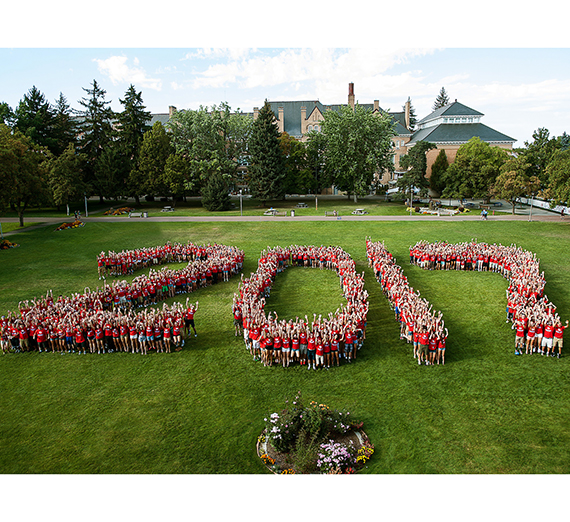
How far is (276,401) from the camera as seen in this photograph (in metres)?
12.4

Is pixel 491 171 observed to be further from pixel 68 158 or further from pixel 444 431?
pixel 68 158

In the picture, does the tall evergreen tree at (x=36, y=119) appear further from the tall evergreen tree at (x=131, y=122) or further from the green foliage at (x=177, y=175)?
the green foliage at (x=177, y=175)

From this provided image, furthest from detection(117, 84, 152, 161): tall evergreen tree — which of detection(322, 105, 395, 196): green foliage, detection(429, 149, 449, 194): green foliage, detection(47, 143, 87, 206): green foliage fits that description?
detection(429, 149, 449, 194): green foliage

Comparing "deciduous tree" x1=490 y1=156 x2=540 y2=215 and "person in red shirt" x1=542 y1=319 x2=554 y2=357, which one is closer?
"person in red shirt" x1=542 y1=319 x2=554 y2=357

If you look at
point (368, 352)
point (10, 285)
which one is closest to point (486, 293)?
point (368, 352)

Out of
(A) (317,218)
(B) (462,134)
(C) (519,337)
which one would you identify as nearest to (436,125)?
(B) (462,134)

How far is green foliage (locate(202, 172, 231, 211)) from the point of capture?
164 feet

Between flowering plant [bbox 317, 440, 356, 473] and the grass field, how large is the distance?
Answer: 21.5 inches

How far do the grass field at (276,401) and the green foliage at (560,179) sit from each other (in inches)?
592

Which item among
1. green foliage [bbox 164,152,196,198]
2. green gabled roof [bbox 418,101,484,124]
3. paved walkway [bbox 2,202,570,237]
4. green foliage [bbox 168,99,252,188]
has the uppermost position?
green gabled roof [bbox 418,101,484,124]

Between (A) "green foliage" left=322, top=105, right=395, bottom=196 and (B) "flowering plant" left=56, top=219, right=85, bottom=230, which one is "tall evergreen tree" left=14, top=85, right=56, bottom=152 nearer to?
(B) "flowering plant" left=56, top=219, right=85, bottom=230

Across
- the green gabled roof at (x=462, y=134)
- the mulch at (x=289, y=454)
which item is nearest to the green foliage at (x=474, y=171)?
the green gabled roof at (x=462, y=134)

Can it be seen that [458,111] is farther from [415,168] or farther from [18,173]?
[18,173]

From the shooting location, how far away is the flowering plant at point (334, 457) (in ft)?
30.4
